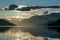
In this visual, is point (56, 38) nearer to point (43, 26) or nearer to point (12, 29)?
point (43, 26)

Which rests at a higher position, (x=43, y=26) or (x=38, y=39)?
(x=43, y=26)

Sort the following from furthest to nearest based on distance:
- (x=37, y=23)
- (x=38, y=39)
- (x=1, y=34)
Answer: (x=37, y=23) → (x=1, y=34) → (x=38, y=39)

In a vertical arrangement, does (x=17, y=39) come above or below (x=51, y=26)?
below

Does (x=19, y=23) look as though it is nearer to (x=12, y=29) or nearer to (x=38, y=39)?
(x=12, y=29)

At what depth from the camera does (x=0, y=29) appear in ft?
7.02

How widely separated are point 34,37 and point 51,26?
0.95 ft

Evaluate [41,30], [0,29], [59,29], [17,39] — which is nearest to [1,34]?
[0,29]

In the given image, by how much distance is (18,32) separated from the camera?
6.92 feet

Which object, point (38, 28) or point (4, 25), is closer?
point (38, 28)

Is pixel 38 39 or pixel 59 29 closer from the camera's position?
pixel 38 39

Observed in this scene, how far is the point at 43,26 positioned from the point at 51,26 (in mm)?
81

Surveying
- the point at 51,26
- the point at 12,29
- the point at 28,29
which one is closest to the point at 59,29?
the point at 51,26

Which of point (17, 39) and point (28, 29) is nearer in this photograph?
point (17, 39)

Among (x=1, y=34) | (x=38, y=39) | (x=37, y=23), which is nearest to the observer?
(x=38, y=39)
